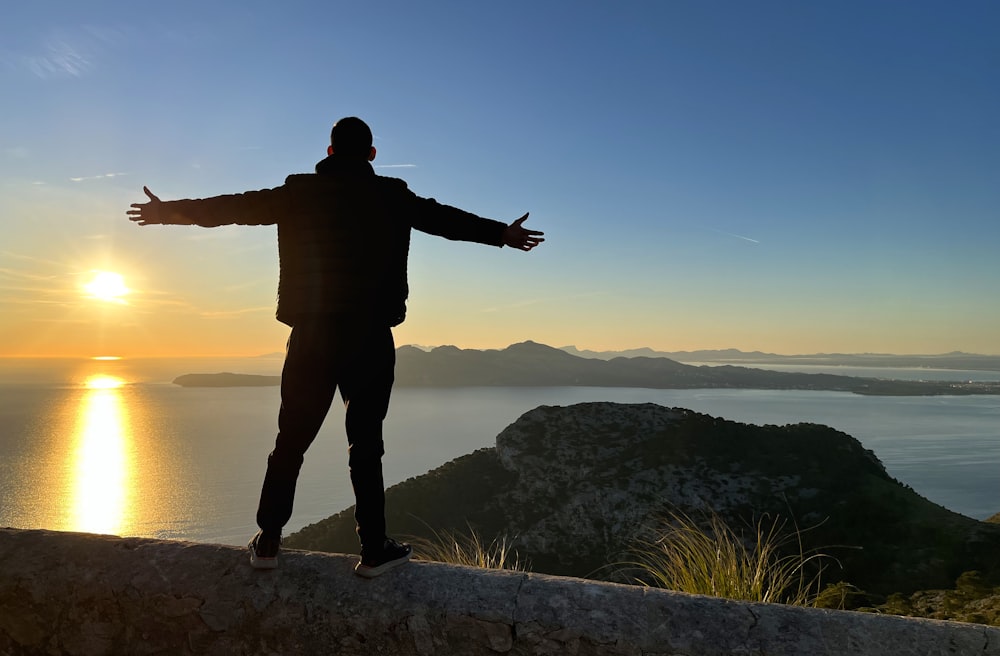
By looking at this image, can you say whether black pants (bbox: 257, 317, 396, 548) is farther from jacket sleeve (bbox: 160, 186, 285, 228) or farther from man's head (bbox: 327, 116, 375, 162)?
man's head (bbox: 327, 116, 375, 162)

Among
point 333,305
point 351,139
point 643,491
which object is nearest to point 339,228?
point 333,305

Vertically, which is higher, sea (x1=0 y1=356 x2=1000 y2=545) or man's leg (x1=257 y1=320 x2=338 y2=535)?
man's leg (x1=257 y1=320 x2=338 y2=535)

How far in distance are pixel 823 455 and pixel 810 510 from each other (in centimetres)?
1242

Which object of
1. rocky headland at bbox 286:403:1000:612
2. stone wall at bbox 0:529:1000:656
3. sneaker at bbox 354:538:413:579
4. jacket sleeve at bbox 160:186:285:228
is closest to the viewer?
stone wall at bbox 0:529:1000:656

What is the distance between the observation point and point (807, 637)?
213 cm

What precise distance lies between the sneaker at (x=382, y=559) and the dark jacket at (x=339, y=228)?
3.24 feet

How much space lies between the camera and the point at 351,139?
2963 mm

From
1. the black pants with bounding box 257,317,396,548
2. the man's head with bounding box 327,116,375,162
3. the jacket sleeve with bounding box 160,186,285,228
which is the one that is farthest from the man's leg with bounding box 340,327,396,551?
the man's head with bounding box 327,116,375,162

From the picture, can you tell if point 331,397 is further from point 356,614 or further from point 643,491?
point 643,491

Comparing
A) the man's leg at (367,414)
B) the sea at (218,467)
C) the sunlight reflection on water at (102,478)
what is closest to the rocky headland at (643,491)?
the sea at (218,467)

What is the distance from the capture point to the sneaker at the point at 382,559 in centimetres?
254

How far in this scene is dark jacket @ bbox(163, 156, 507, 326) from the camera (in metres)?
2.75

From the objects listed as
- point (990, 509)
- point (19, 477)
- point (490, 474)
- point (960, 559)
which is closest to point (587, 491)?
point (490, 474)

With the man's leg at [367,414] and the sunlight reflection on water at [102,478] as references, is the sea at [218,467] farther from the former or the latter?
the man's leg at [367,414]
